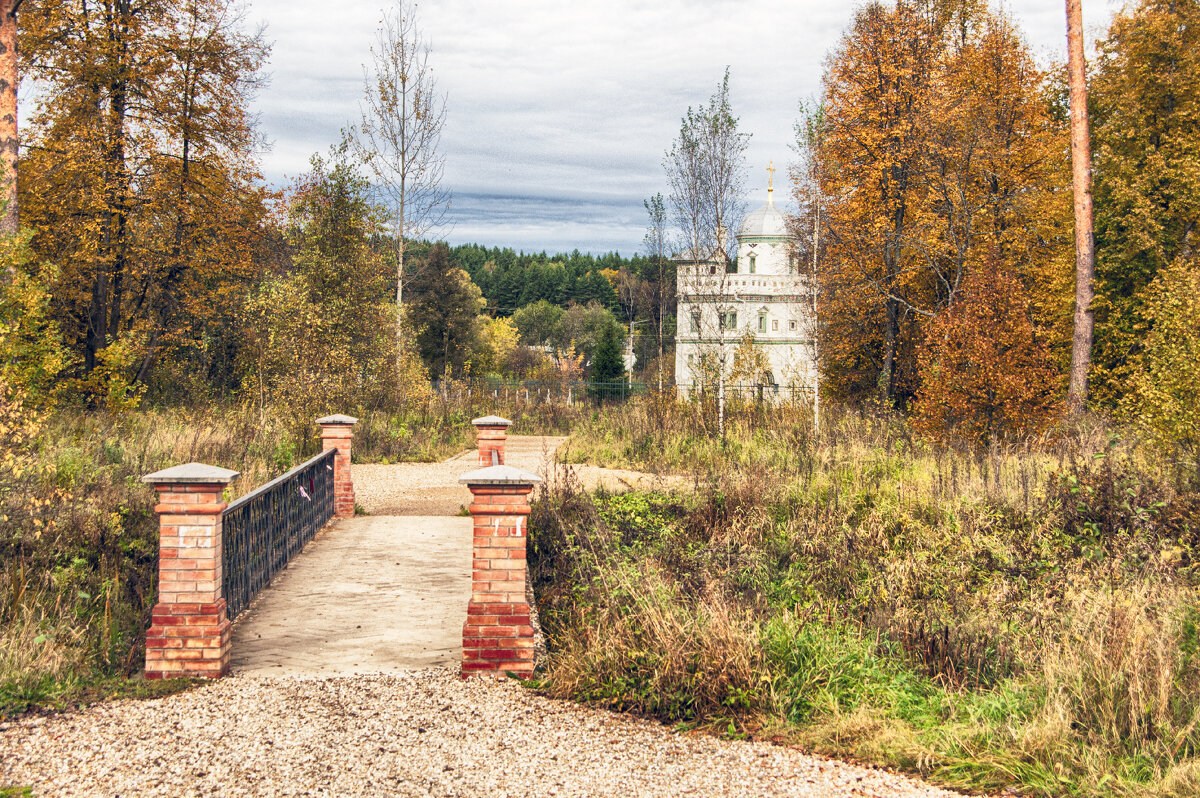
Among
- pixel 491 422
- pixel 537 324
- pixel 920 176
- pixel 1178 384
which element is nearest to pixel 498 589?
pixel 491 422

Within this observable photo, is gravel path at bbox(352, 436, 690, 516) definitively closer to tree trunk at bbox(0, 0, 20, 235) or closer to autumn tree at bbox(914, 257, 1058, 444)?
autumn tree at bbox(914, 257, 1058, 444)

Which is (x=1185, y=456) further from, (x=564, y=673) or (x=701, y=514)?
(x=564, y=673)

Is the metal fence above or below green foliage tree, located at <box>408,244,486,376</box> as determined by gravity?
below

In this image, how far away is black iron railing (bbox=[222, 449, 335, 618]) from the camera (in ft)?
18.5

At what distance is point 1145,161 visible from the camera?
18.8 metres

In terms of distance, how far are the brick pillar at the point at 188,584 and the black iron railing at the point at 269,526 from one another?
44cm

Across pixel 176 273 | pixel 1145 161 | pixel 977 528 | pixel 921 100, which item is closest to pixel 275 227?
pixel 176 273

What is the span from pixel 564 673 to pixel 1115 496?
5.67m

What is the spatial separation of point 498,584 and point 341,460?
5969 mm

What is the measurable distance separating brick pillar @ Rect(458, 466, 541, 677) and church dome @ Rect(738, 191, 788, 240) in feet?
137

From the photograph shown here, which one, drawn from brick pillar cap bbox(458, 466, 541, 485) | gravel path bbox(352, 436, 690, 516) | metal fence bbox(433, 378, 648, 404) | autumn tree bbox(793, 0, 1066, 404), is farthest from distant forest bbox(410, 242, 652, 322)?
brick pillar cap bbox(458, 466, 541, 485)

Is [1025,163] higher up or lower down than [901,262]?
higher up

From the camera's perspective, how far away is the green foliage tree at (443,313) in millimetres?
40562

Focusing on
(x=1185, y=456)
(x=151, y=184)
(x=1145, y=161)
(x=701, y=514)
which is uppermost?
A: (x=1145, y=161)
